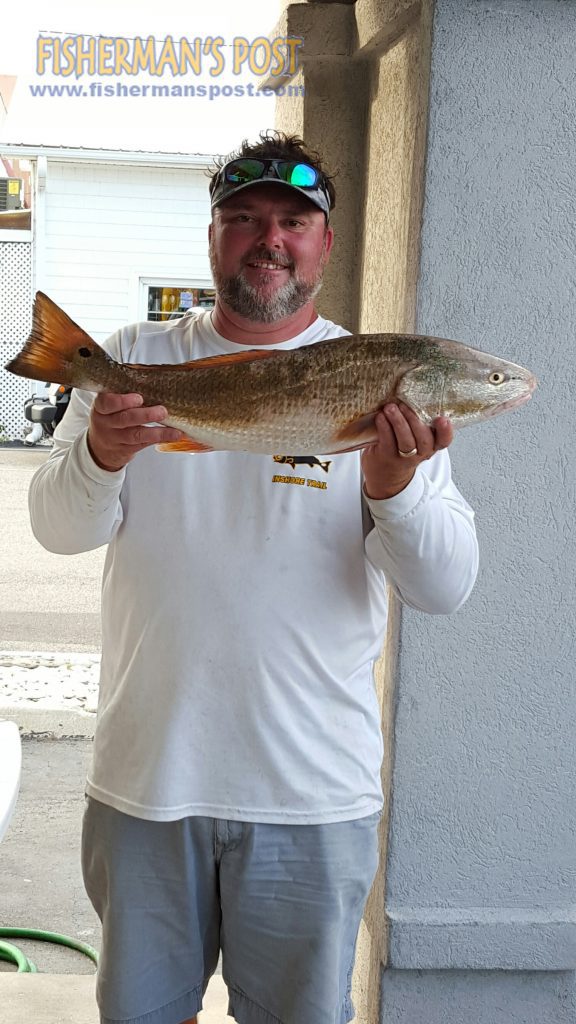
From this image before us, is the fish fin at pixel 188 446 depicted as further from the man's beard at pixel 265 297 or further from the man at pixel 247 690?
the man's beard at pixel 265 297

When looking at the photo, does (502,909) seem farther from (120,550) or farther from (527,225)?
(527,225)

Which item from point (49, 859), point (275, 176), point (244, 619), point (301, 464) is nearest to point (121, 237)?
point (49, 859)

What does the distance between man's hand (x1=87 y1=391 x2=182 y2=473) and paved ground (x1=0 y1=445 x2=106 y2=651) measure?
6.11 m

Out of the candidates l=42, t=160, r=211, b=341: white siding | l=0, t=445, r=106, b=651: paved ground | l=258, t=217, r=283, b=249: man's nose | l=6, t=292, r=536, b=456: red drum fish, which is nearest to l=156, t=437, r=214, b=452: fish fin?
l=6, t=292, r=536, b=456: red drum fish

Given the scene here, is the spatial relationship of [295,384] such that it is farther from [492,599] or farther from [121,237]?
[121,237]

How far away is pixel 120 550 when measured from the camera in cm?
245

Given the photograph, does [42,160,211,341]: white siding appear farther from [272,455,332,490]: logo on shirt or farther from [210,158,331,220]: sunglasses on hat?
[272,455,332,490]: logo on shirt

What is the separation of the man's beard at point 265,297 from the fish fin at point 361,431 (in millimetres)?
526

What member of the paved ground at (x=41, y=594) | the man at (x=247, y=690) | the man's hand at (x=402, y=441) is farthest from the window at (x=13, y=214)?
the man's hand at (x=402, y=441)

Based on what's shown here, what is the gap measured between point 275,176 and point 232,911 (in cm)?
161

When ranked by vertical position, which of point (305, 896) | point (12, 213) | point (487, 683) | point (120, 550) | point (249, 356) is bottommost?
point (305, 896)

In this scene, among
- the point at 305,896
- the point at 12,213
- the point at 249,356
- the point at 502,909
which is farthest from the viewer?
the point at 12,213

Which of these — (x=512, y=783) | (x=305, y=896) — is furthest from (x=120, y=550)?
(x=512, y=783)

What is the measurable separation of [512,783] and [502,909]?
338mm
